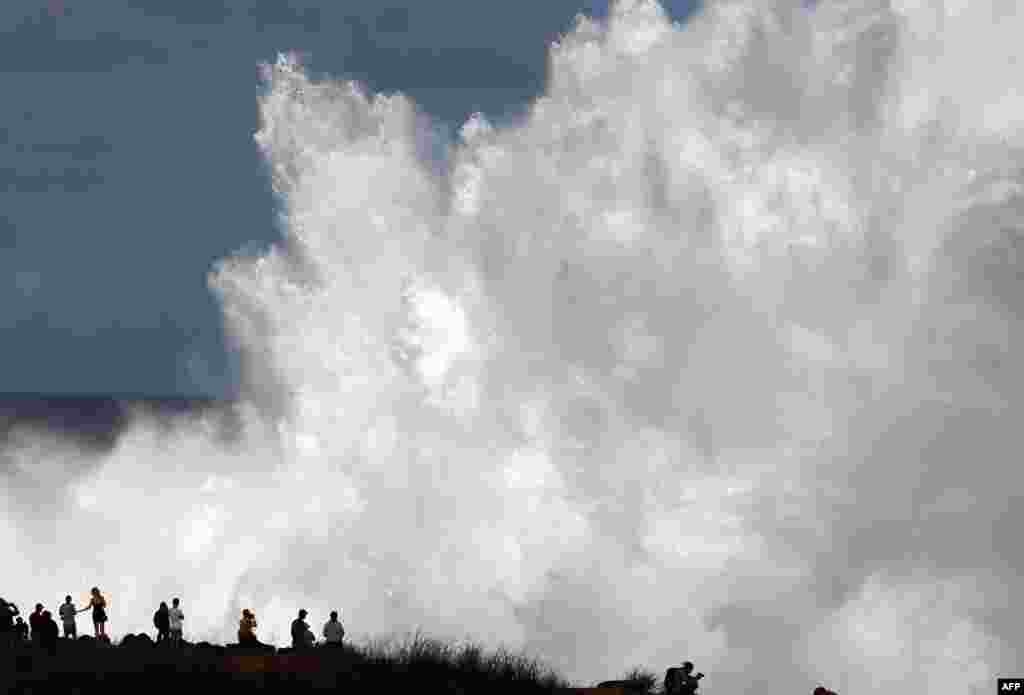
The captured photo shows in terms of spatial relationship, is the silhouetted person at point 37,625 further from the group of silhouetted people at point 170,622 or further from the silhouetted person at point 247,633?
the silhouetted person at point 247,633

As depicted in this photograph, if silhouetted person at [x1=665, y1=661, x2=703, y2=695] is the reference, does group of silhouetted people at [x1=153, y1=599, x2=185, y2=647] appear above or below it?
above

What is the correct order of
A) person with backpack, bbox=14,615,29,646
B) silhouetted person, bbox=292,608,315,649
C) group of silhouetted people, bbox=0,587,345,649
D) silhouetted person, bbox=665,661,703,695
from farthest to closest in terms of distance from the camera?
silhouetted person, bbox=292,608,315,649 < group of silhouetted people, bbox=0,587,345,649 < person with backpack, bbox=14,615,29,646 < silhouetted person, bbox=665,661,703,695

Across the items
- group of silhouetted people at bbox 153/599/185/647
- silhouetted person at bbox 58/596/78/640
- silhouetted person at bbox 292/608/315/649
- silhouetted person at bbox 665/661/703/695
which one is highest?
silhouetted person at bbox 58/596/78/640

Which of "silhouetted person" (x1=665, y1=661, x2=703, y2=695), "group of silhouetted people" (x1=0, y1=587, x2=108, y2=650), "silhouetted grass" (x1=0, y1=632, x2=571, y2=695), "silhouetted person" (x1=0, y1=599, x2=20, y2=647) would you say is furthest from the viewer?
"silhouetted person" (x1=0, y1=599, x2=20, y2=647)

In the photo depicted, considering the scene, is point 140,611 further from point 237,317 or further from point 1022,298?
point 1022,298

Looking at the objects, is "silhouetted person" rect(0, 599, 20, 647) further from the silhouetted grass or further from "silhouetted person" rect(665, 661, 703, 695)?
"silhouetted person" rect(665, 661, 703, 695)

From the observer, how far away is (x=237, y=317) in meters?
65.8

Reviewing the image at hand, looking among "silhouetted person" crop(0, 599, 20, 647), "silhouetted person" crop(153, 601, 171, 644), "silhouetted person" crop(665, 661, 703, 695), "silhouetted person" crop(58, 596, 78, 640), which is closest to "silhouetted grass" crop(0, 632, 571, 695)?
"silhouetted person" crop(665, 661, 703, 695)

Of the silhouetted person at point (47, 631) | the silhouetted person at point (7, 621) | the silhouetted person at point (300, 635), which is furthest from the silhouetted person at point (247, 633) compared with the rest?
the silhouetted person at point (7, 621)

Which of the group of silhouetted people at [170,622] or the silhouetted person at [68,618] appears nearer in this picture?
the group of silhouetted people at [170,622]

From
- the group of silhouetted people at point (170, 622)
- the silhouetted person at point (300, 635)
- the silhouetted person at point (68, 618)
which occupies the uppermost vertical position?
the silhouetted person at point (68, 618)

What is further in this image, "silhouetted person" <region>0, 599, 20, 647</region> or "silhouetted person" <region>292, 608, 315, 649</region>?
"silhouetted person" <region>0, 599, 20, 647</region>

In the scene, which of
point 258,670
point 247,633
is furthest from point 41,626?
point 258,670

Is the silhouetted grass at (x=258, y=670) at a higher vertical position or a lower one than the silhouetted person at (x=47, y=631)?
lower
